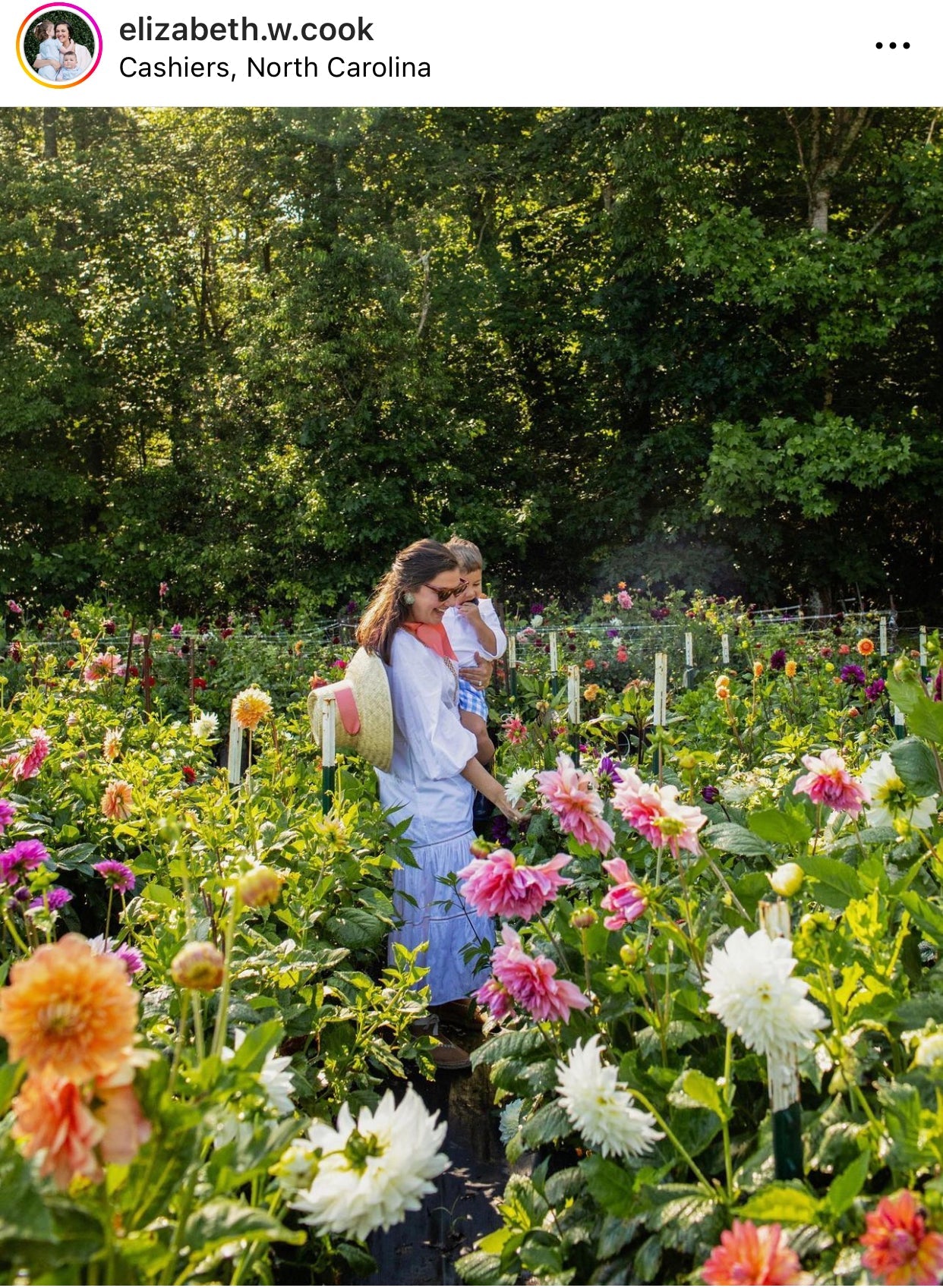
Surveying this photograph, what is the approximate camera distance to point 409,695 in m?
3.05

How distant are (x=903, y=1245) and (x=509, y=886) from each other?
0.62 meters

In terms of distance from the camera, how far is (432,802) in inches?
124

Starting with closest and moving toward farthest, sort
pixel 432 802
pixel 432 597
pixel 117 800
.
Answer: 1. pixel 117 800
2. pixel 432 597
3. pixel 432 802

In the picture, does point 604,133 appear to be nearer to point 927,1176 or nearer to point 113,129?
point 113,129

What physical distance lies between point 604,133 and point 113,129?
22.6 feet

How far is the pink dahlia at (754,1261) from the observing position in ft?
2.65

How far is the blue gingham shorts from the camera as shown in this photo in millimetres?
3629

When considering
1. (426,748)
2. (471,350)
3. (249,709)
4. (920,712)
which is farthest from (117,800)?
(471,350)

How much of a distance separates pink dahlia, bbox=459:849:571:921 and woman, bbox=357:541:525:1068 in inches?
61.2

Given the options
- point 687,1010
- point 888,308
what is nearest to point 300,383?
point 888,308

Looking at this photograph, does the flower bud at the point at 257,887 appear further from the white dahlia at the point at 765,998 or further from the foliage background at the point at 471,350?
the foliage background at the point at 471,350
